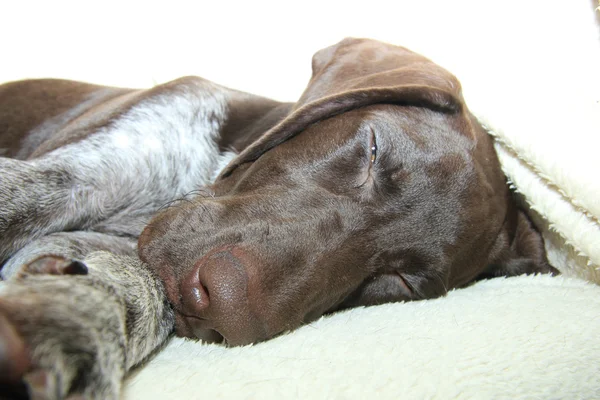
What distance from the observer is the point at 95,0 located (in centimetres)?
482

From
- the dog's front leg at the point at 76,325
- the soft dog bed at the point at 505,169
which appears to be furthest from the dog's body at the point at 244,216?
the soft dog bed at the point at 505,169

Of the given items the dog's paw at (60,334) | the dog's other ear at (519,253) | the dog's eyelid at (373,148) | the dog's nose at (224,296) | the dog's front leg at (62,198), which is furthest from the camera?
the dog's other ear at (519,253)

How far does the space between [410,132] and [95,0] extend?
3.70 metres

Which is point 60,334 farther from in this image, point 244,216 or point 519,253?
point 519,253

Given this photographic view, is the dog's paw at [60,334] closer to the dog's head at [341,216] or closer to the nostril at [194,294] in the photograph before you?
the nostril at [194,294]

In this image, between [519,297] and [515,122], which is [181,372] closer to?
[519,297]

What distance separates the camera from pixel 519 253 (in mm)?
3059

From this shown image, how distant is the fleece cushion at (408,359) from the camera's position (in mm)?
1539

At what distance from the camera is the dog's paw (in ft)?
3.51

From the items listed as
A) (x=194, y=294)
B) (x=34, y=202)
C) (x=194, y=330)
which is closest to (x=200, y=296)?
(x=194, y=294)

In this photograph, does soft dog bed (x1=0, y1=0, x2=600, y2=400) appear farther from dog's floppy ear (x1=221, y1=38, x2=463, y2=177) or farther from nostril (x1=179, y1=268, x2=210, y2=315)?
dog's floppy ear (x1=221, y1=38, x2=463, y2=177)

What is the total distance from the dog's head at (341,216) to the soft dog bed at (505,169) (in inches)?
5.6

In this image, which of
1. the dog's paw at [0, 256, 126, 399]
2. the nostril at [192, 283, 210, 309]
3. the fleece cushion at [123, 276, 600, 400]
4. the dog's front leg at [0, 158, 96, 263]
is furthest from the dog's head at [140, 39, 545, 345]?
the dog's front leg at [0, 158, 96, 263]

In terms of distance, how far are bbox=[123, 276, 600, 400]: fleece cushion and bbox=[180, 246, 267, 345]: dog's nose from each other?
0.36ft
